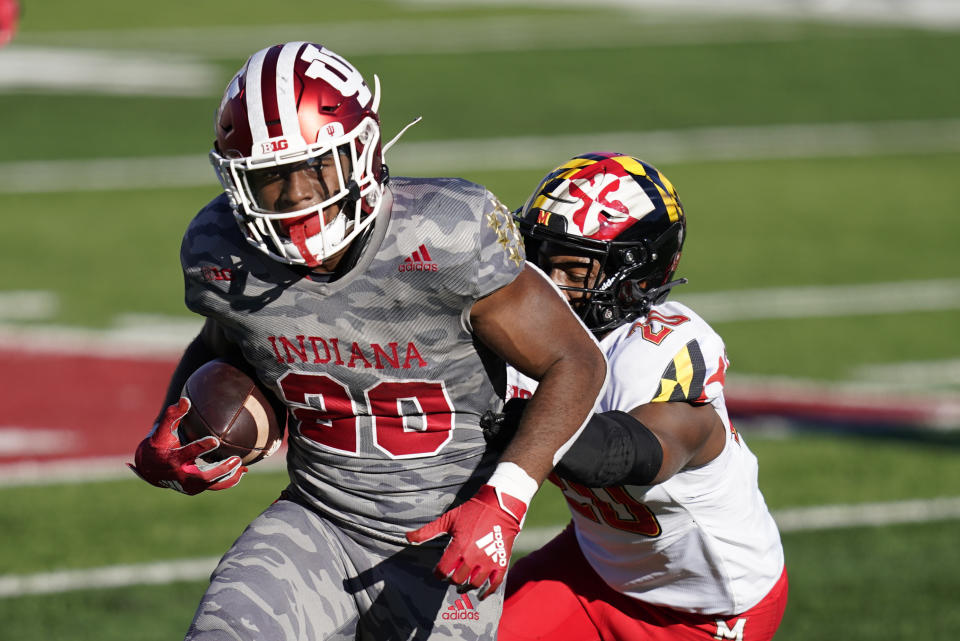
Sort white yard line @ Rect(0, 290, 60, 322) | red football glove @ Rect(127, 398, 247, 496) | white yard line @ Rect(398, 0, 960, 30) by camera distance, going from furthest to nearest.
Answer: white yard line @ Rect(398, 0, 960, 30), white yard line @ Rect(0, 290, 60, 322), red football glove @ Rect(127, 398, 247, 496)

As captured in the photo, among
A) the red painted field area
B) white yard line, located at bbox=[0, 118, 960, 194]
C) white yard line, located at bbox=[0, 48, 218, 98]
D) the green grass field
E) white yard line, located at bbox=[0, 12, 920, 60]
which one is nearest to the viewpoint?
the green grass field

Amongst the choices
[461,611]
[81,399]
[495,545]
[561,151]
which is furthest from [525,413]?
[561,151]

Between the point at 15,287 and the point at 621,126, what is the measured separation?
26.2 feet

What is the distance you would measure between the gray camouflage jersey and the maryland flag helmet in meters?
0.57

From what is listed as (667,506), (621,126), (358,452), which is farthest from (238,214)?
(621,126)

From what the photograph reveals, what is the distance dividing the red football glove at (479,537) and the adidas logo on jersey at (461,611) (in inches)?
15.4

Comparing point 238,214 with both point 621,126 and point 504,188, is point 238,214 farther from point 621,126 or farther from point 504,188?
point 621,126

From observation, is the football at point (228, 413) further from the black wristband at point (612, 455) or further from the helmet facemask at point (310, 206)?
the black wristband at point (612, 455)

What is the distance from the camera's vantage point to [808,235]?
12.3 metres

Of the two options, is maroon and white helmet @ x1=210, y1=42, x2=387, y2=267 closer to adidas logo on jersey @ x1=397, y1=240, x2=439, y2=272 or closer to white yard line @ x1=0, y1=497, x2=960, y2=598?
adidas logo on jersey @ x1=397, y1=240, x2=439, y2=272

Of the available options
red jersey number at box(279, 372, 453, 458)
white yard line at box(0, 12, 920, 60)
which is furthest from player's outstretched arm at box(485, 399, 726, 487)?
white yard line at box(0, 12, 920, 60)

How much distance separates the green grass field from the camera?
20.5ft

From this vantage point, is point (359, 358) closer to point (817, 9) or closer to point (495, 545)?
point (495, 545)

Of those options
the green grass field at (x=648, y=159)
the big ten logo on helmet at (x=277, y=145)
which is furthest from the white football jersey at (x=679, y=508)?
the green grass field at (x=648, y=159)
